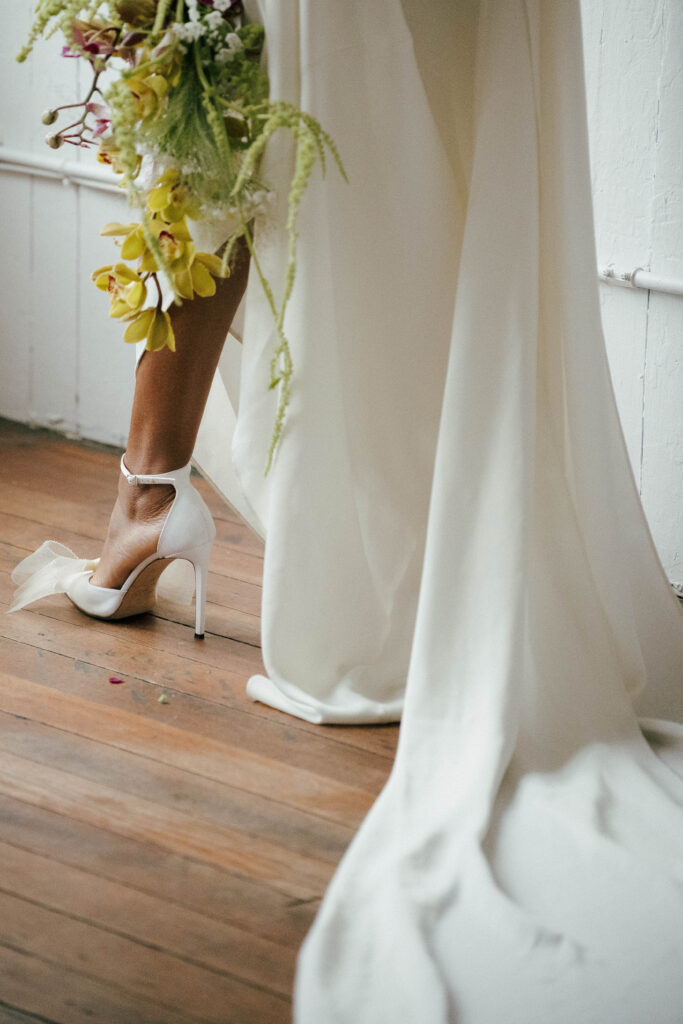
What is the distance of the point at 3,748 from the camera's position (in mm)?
1464

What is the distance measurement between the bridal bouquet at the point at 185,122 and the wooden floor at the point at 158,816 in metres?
0.38

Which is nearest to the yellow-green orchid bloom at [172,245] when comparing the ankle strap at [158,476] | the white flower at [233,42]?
the white flower at [233,42]

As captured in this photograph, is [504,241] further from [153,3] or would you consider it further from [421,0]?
[153,3]

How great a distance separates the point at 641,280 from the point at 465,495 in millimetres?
822

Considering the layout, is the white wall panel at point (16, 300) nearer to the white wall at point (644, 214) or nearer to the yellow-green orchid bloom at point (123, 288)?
the yellow-green orchid bloom at point (123, 288)

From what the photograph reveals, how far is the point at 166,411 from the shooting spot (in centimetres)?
169

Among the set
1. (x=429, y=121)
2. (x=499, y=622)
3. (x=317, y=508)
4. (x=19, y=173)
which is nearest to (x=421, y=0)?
(x=429, y=121)

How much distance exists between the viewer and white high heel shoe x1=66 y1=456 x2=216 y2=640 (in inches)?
67.4

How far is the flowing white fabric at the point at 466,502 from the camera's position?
1.25m

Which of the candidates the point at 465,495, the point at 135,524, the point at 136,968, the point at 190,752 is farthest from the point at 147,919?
the point at 135,524

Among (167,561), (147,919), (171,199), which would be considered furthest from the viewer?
(167,561)

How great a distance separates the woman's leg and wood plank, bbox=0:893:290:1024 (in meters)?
0.68

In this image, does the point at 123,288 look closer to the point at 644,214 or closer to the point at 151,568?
the point at 151,568

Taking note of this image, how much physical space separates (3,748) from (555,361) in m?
0.86
